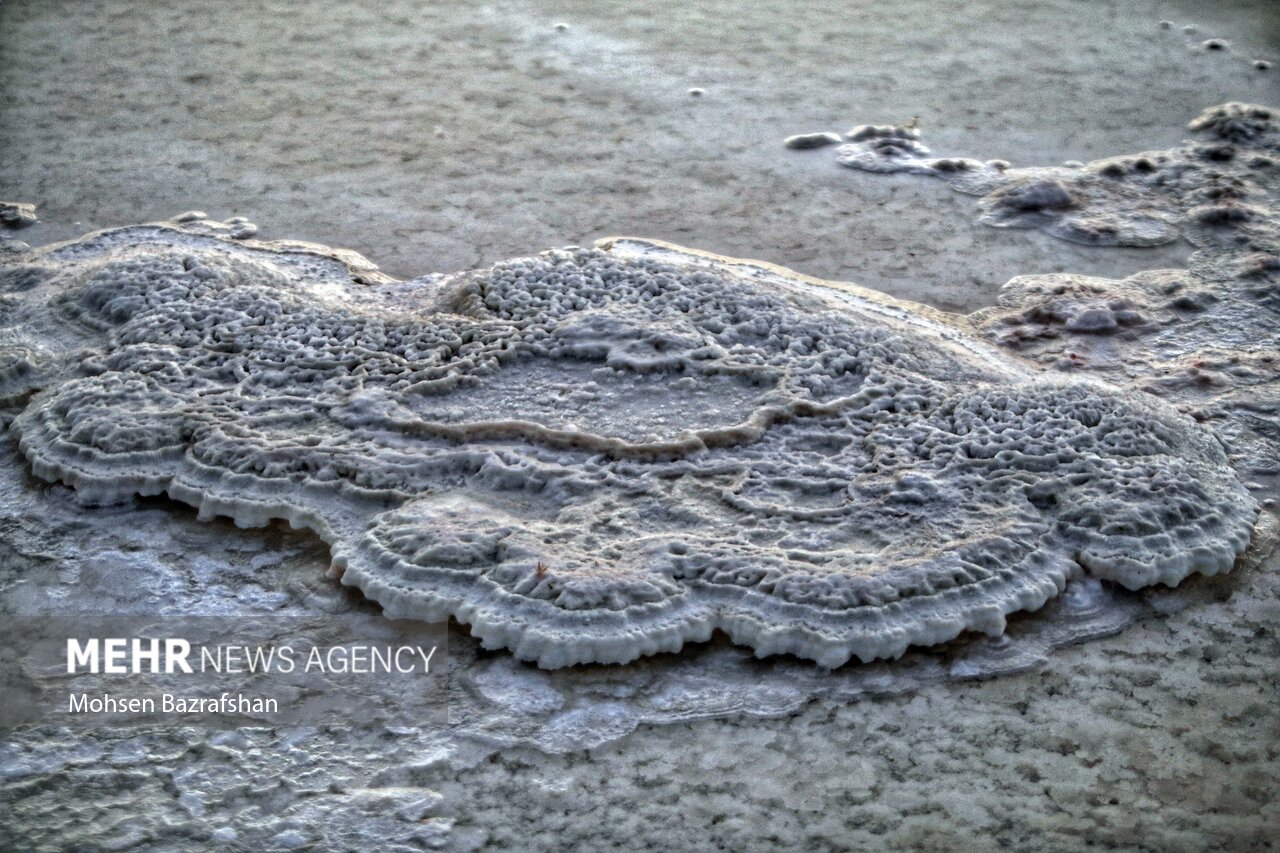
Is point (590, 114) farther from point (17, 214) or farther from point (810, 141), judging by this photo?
point (17, 214)

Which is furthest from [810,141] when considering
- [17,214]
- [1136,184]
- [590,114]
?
[17,214]

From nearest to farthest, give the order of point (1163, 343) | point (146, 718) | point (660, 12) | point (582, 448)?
1. point (146, 718)
2. point (582, 448)
3. point (1163, 343)
4. point (660, 12)

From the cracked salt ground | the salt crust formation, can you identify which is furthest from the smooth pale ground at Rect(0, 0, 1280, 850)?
the salt crust formation

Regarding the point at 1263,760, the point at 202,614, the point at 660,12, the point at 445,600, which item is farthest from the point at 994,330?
the point at 660,12

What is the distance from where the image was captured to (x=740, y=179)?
121 inches

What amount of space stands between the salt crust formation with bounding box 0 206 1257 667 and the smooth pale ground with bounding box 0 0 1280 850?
0.48ft

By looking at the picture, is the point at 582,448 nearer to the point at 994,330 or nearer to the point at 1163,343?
the point at 994,330

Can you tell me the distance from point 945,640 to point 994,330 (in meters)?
0.95

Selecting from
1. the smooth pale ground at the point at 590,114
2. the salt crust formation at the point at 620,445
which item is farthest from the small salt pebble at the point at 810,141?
the salt crust formation at the point at 620,445

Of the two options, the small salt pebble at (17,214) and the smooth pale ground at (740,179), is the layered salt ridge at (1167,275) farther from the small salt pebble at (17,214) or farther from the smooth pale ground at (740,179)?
the small salt pebble at (17,214)

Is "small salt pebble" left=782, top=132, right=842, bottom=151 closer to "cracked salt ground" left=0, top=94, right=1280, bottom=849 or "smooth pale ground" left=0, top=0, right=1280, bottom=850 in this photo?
"smooth pale ground" left=0, top=0, right=1280, bottom=850

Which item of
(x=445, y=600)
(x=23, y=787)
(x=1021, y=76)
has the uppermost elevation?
(x=1021, y=76)

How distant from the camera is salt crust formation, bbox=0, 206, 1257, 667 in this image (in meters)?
1.69

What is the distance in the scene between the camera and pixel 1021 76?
366 centimetres
